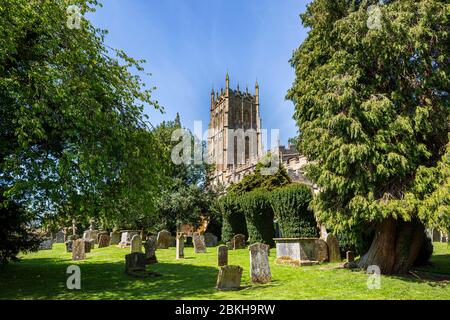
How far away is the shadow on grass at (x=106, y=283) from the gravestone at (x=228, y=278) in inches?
14.1

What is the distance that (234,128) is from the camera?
3420 inches

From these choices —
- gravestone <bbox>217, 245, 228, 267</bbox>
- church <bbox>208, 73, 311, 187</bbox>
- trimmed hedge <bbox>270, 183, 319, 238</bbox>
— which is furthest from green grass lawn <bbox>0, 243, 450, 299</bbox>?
church <bbox>208, 73, 311, 187</bbox>

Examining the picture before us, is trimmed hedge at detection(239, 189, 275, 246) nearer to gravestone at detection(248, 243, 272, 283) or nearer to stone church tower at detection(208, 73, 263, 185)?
gravestone at detection(248, 243, 272, 283)

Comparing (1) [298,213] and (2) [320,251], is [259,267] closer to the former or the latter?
(2) [320,251]

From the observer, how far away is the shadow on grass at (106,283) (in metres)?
9.36

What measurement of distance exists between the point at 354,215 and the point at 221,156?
7453cm

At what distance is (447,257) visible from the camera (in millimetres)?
18000

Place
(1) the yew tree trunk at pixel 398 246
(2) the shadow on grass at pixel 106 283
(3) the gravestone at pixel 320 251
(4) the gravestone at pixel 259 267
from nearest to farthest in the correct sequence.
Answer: (2) the shadow on grass at pixel 106 283 < (4) the gravestone at pixel 259 267 < (1) the yew tree trunk at pixel 398 246 < (3) the gravestone at pixel 320 251

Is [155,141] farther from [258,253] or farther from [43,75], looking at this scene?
[258,253]

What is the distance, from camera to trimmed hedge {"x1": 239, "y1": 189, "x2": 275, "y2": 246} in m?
23.0

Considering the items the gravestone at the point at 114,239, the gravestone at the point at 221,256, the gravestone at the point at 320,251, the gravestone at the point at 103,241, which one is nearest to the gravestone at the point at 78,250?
the gravestone at the point at 221,256

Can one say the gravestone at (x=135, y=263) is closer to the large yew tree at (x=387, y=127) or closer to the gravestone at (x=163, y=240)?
the large yew tree at (x=387, y=127)

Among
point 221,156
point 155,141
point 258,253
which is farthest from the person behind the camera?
point 221,156
